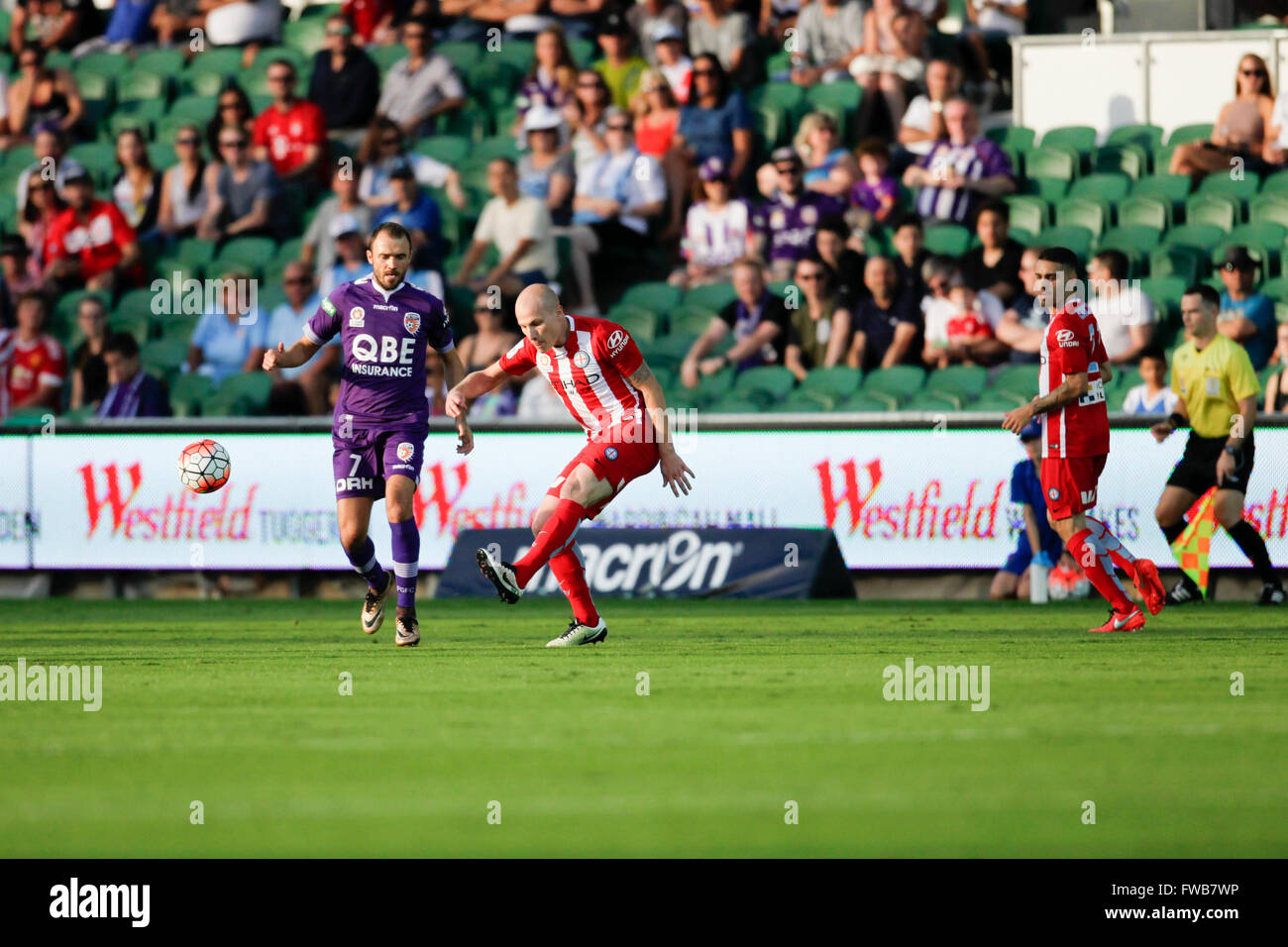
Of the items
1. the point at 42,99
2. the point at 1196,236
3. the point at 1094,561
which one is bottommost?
the point at 1094,561

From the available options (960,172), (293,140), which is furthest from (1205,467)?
(293,140)

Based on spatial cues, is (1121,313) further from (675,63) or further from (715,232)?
(675,63)

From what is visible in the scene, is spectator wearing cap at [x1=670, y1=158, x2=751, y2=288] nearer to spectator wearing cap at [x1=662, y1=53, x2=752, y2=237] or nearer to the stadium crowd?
the stadium crowd

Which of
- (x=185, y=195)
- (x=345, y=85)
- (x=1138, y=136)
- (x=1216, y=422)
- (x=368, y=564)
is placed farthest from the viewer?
(x=345, y=85)

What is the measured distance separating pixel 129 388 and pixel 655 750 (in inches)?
479

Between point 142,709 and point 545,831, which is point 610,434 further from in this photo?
point 545,831

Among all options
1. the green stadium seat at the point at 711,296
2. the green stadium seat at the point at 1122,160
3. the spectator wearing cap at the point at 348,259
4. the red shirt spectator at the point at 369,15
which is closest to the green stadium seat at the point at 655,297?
the green stadium seat at the point at 711,296

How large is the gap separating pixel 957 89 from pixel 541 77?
4.42 m

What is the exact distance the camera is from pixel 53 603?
1653 centimetres

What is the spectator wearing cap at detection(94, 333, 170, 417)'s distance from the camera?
58.7ft

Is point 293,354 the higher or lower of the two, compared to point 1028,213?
lower

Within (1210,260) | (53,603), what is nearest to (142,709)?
(53,603)

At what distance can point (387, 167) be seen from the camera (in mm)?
19938

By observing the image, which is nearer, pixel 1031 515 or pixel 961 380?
pixel 1031 515
